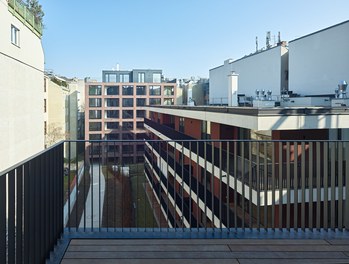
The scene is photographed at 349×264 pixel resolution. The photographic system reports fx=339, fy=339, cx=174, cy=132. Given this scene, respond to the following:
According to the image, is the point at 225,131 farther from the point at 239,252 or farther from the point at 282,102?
the point at 239,252

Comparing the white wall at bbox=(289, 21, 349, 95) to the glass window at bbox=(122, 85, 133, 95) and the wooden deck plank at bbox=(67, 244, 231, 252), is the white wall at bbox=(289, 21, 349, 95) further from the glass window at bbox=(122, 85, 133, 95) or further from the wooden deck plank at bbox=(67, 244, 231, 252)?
the glass window at bbox=(122, 85, 133, 95)

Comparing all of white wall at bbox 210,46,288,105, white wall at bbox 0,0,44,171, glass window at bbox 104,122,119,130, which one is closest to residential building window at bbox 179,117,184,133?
white wall at bbox 210,46,288,105

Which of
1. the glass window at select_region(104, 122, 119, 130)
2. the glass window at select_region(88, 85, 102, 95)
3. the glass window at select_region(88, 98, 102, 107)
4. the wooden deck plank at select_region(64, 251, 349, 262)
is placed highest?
the glass window at select_region(88, 85, 102, 95)

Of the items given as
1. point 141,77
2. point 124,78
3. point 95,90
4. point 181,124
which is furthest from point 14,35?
point 124,78

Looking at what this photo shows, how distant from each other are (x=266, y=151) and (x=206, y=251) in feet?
3.89

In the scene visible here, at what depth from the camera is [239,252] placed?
2.93 metres

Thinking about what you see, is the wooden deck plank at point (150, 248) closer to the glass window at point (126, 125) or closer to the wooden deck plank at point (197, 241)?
the wooden deck plank at point (197, 241)

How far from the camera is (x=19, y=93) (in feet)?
60.5

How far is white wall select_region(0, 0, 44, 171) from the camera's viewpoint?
15836mm

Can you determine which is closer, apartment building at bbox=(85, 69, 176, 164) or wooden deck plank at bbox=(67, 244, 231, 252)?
Answer: wooden deck plank at bbox=(67, 244, 231, 252)

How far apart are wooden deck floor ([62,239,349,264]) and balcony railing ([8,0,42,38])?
1672 centimetres

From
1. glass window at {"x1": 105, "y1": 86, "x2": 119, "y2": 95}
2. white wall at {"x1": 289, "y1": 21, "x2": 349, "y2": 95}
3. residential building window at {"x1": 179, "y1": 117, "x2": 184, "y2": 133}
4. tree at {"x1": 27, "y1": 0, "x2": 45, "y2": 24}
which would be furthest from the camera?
glass window at {"x1": 105, "y1": 86, "x2": 119, "y2": 95}

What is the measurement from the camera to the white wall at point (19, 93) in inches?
623

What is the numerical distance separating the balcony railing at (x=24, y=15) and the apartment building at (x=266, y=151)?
952 cm
